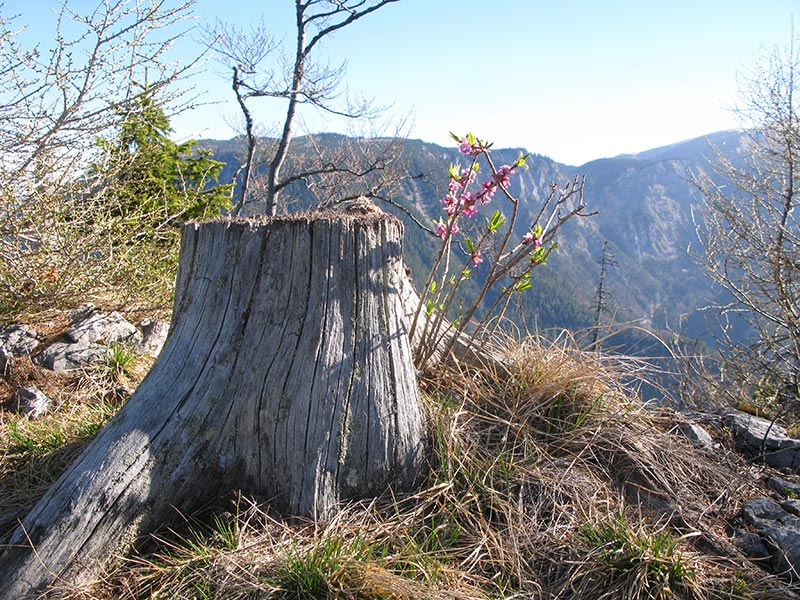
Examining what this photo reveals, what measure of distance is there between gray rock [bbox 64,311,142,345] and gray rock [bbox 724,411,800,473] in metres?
4.51

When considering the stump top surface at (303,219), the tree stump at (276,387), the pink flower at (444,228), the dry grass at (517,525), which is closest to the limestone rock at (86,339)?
the tree stump at (276,387)

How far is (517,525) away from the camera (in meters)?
2.24

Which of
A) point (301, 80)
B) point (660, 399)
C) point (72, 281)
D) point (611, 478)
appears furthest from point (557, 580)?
point (301, 80)

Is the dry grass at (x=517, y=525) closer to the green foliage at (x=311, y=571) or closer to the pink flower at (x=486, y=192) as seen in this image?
the green foliage at (x=311, y=571)

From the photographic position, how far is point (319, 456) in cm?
221

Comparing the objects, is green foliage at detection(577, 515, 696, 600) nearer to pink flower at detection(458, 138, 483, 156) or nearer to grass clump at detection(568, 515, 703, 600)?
grass clump at detection(568, 515, 703, 600)

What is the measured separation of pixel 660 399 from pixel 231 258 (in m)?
2.73

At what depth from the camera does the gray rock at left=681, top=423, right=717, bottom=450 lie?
290 cm

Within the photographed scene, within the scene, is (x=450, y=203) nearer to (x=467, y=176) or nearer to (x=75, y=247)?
(x=467, y=176)

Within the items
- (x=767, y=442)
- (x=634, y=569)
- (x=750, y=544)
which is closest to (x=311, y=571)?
(x=634, y=569)

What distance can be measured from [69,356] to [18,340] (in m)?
0.54

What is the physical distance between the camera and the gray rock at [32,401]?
3.50 meters

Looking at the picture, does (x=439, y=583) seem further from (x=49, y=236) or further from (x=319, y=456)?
(x=49, y=236)

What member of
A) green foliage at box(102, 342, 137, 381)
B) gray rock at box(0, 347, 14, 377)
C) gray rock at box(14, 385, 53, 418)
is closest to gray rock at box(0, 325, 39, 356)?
gray rock at box(0, 347, 14, 377)
